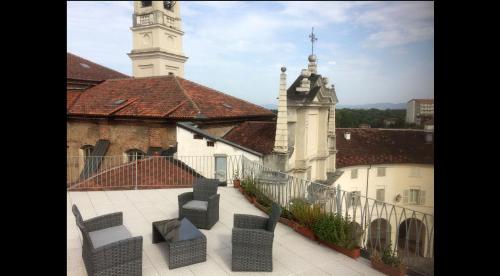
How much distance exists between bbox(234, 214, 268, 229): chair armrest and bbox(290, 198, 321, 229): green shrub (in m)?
1.12

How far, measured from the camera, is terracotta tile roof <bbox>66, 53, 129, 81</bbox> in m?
24.8

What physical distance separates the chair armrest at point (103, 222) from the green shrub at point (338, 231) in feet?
12.2

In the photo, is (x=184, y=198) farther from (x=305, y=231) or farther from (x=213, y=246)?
(x=305, y=231)

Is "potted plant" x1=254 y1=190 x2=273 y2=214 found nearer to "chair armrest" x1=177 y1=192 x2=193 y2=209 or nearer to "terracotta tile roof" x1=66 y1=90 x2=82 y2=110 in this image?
"chair armrest" x1=177 y1=192 x2=193 y2=209

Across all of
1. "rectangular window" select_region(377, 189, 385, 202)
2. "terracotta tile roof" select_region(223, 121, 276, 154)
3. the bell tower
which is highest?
the bell tower

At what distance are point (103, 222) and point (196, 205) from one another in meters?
2.18

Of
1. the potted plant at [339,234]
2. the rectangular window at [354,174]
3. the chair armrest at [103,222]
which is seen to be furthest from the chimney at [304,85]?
the chair armrest at [103,222]

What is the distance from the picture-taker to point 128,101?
19.8 m

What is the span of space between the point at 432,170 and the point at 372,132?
29.8 meters

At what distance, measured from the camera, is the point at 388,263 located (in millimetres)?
5090

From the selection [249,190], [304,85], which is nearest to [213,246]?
[249,190]

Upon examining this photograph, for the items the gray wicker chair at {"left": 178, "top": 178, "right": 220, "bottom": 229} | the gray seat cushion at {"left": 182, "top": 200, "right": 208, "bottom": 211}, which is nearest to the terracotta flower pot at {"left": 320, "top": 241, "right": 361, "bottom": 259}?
the gray wicker chair at {"left": 178, "top": 178, "right": 220, "bottom": 229}
